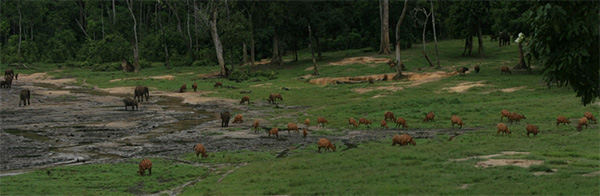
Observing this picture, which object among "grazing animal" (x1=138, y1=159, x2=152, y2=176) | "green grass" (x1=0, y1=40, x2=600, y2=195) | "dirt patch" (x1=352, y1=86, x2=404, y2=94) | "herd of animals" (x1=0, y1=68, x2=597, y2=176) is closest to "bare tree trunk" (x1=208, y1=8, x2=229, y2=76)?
"green grass" (x1=0, y1=40, x2=600, y2=195)

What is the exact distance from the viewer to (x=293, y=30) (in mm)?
65750

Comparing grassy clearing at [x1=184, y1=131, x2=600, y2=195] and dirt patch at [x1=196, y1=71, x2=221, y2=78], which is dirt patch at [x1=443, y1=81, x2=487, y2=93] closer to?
grassy clearing at [x1=184, y1=131, x2=600, y2=195]

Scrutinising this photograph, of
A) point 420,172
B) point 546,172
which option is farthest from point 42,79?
point 546,172

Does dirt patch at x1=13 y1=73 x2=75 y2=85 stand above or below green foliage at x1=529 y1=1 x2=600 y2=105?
below

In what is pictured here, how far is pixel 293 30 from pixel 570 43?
54.5 meters

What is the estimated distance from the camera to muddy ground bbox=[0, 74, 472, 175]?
22.1 metres

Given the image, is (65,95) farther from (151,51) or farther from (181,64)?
(151,51)

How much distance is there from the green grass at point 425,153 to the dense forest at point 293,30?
11.1 ft

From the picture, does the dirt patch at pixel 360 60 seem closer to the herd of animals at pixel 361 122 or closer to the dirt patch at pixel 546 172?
the herd of animals at pixel 361 122

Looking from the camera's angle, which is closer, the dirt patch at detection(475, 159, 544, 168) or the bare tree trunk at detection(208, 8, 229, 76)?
the dirt patch at detection(475, 159, 544, 168)

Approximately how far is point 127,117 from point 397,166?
2032 centimetres

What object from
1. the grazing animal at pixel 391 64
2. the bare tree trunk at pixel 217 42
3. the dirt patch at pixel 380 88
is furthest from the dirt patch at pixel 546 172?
the bare tree trunk at pixel 217 42

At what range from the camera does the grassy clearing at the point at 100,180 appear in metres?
15.3

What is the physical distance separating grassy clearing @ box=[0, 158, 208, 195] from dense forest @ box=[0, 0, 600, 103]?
1044 cm
